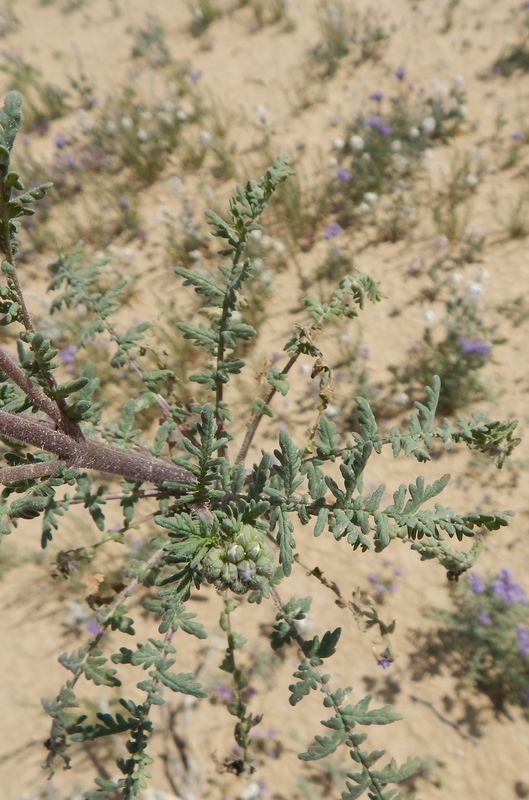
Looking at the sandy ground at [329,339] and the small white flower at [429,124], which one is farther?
the small white flower at [429,124]

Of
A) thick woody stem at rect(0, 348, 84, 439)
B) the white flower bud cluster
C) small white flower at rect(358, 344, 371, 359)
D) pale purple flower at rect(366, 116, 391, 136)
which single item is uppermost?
pale purple flower at rect(366, 116, 391, 136)

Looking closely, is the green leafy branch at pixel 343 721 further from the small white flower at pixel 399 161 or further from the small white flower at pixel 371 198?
the small white flower at pixel 399 161

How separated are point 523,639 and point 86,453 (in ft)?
9.55

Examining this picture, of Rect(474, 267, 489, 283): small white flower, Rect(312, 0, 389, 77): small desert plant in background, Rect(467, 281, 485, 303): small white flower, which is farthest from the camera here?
Rect(312, 0, 389, 77): small desert plant in background

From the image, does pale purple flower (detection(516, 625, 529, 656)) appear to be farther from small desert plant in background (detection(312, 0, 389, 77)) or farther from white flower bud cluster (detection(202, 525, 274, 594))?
small desert plant in background (detection(312, 0, 389, 77))

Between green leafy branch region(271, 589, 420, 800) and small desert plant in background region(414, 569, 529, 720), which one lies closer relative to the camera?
green leafy branch region(271, 589, 420, 800)

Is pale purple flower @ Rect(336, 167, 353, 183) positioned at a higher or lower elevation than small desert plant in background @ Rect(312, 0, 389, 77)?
lower

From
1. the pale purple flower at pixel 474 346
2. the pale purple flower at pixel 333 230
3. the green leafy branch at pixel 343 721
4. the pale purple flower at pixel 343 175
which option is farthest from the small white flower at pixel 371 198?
the green leafy branch at pixel 343 721

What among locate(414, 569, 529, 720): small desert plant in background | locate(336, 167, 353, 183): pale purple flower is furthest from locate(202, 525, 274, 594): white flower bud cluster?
locate(336, 167, 353, 183): pale purple flower

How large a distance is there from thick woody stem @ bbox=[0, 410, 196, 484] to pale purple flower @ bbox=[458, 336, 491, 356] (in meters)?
2.83

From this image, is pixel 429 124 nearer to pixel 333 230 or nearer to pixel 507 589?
pixel 333 230

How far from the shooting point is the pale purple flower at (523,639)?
3193 millimetres

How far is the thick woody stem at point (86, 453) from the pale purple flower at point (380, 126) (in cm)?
473

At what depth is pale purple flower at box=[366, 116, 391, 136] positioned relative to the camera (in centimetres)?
537
